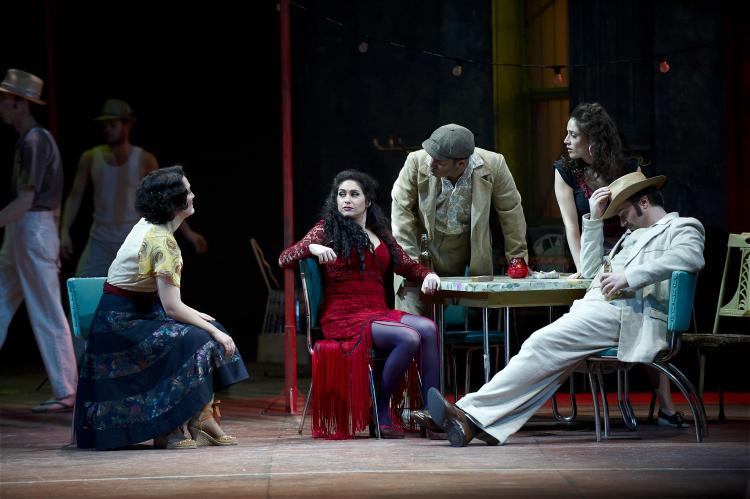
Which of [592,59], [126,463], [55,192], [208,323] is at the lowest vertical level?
[126,463]

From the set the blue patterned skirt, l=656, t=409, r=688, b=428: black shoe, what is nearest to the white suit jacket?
l=656, t=409, r=688, b=428: black shoe

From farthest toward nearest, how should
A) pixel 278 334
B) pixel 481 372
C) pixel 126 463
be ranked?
1. pixel 278 334
2. pixel 481 372
3. pixel 126 463

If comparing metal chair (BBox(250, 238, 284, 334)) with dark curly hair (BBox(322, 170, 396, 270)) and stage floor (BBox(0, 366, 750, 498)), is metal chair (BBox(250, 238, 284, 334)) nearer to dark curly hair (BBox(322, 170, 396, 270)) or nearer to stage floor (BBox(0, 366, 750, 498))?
stage floor (BBox(0, 366, 750, 498))

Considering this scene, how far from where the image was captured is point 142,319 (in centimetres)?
595

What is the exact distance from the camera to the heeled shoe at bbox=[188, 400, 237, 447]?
235 inches

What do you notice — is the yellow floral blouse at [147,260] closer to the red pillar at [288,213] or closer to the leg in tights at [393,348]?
the leg in tights at [393,348]

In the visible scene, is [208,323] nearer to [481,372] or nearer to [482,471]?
[482,471]

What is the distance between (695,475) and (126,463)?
222 cm

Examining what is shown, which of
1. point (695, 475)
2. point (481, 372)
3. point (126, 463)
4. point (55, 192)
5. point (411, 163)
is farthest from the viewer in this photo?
point (481, 372)

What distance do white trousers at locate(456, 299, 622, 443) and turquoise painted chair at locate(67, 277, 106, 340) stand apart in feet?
5.67

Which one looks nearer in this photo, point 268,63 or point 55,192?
point 55,192

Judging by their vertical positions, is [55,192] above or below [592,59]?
below

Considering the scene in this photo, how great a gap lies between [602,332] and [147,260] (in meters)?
1.97

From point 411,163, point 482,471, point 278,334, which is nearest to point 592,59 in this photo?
point 411,163
